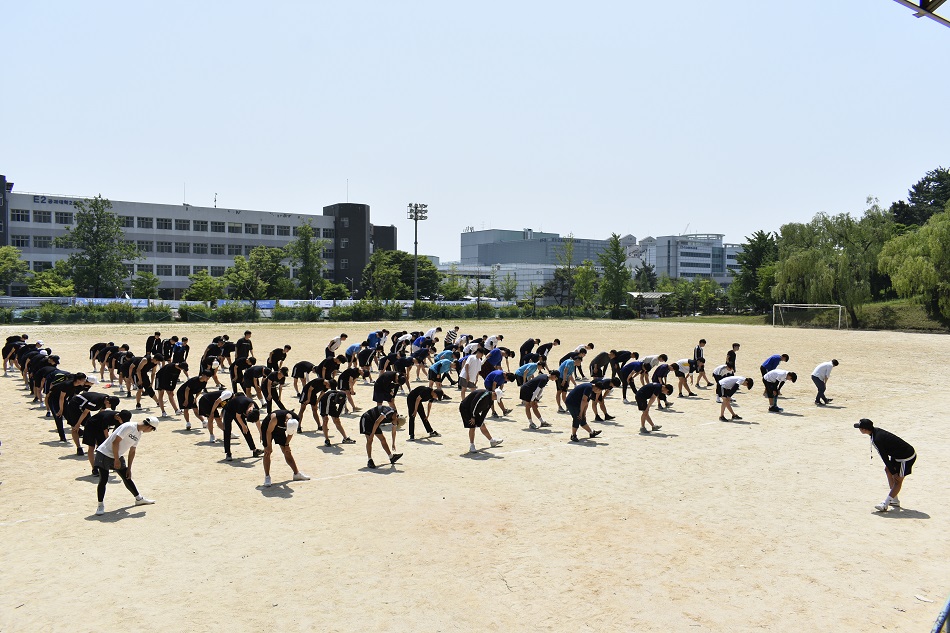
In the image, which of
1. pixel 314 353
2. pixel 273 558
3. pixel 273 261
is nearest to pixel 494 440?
pixel 273 558

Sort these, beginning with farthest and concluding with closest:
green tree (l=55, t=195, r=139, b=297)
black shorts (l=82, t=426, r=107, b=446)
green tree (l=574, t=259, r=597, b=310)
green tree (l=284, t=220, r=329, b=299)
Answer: green tree (l=574, t=259, r=597, b=310), green tree (l=284, t=220, r=329, b=299), green tree (l=55, t=195, r=139, b=297), black shorts (l=82, t=426, r=107, b=446)

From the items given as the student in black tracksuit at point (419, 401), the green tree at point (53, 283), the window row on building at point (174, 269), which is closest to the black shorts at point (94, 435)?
the student in black tracksuit at point (419, 401)

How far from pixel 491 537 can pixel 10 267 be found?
73.3 meters

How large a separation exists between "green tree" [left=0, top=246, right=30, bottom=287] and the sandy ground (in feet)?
202

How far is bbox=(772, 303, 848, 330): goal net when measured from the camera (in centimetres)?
5541

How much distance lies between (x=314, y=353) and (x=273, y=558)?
24.7 metres

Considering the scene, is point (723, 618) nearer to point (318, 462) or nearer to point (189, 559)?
point (189, 559)

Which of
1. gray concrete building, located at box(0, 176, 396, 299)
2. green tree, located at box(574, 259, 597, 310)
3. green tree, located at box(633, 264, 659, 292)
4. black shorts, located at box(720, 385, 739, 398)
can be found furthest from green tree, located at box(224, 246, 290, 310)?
green tree, located at box(633, 264, 659, 292)

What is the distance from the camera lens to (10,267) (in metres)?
65.6

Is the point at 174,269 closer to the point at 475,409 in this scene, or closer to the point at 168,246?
the point at 168,246

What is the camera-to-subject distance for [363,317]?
204 feet

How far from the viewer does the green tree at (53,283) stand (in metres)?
63.4

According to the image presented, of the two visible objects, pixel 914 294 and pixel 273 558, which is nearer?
pixel 273 558

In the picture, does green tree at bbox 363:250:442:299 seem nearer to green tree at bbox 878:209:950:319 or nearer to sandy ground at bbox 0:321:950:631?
green tree at bbox 878:209:950:319
